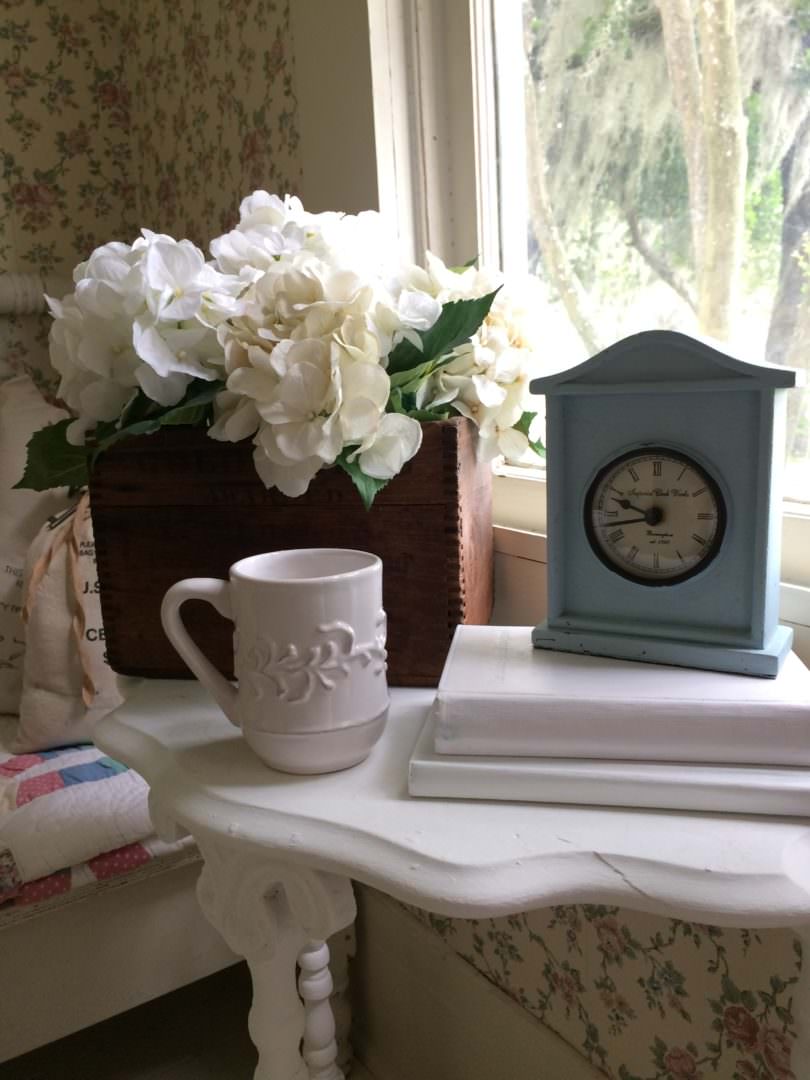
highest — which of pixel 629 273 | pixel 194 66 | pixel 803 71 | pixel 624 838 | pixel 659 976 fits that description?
pixel 194 66

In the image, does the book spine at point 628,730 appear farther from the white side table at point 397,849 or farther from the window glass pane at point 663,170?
the window glass pane at point 663,170

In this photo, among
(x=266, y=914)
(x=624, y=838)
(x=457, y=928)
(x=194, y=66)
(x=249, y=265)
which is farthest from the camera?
(x=194, y=66)

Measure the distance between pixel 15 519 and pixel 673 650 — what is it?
1275 mm

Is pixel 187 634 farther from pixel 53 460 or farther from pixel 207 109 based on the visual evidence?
pixel 207 109

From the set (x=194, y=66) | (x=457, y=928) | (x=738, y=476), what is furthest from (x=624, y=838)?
(x=194, y=66)

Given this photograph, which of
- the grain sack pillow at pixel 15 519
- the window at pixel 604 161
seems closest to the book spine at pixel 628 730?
the window at pixel 604 161

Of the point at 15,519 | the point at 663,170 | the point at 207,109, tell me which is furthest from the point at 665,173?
the point at 15,519

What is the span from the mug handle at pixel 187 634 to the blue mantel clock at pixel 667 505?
0.24 meters

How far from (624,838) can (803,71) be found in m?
0.68

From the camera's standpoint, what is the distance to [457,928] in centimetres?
119

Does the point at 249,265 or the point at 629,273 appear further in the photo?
the point at 629,273

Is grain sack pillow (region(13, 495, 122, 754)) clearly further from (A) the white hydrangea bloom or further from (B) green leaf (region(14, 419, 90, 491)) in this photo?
(A) the white hydrangea bloom

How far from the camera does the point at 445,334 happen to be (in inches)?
28.2

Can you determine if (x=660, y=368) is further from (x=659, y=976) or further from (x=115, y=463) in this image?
(x=659, y=976)
